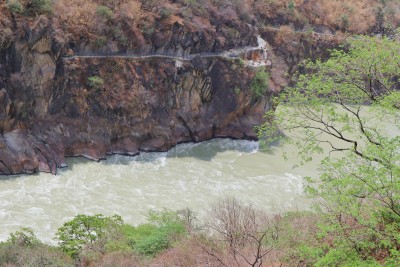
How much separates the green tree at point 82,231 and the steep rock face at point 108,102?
29.5ft

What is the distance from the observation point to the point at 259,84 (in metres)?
35.0

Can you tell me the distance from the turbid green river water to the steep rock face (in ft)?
3.76

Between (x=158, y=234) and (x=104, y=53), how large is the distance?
57.1 ft

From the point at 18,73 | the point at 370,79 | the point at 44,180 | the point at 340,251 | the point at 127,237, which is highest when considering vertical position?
the point at 370,79

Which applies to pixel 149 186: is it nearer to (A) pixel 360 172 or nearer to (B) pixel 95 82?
(B) pixel 95 82


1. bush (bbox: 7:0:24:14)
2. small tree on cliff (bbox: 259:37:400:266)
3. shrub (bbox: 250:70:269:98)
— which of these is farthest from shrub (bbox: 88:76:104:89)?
small tree on cliff (bbox: 259:37:400:266)

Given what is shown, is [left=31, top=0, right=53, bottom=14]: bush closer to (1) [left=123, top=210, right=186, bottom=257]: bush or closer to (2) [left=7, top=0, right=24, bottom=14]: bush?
(2) [left=7, top=0, right=24, bottom=14]: bush

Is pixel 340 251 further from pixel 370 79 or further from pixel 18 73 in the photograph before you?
pixel 18 73

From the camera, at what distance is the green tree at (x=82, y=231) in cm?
1633

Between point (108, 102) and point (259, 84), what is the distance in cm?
1221

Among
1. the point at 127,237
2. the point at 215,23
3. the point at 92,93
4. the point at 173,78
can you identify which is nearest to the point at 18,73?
the point at 92,93

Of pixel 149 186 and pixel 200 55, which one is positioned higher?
pixel 200 55

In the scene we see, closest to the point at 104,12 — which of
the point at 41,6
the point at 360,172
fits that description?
the point at 41,6

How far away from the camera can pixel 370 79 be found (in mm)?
12078
